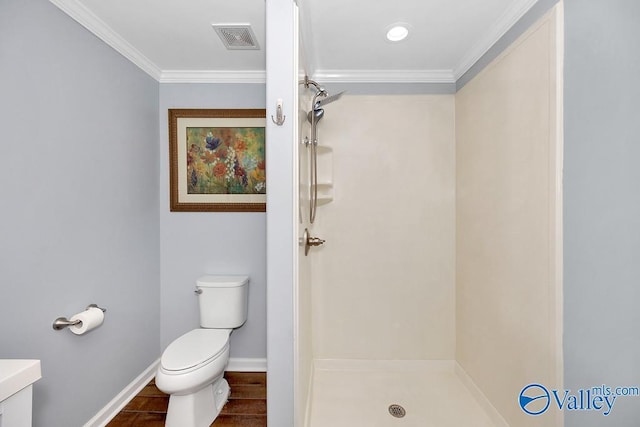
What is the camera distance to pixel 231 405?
6.44ft

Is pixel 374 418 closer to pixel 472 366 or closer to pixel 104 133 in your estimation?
pixel 472 366

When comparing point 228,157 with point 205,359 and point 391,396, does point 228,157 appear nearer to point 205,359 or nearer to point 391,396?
point 205,359

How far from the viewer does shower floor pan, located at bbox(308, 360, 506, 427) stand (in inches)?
72.3

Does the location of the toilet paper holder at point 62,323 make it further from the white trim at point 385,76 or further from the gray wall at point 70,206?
the white trim at point 385,76

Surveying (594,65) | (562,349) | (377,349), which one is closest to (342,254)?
(377,349)

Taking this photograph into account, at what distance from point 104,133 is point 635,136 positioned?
2.48 m

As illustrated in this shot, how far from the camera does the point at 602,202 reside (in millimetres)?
1099

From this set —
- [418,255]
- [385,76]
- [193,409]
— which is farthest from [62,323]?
[385,76]

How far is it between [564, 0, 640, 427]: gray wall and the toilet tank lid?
6.26 feet

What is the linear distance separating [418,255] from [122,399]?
2.25 metres

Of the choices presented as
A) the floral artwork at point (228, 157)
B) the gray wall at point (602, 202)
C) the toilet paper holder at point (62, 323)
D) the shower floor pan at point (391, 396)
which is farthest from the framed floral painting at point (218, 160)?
the gray wall at point (602, 202)

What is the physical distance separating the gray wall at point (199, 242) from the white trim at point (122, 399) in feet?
0.77

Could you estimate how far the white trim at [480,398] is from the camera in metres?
1.75

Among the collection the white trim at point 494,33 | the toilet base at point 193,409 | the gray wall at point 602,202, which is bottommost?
the toilet base at point 193,409
